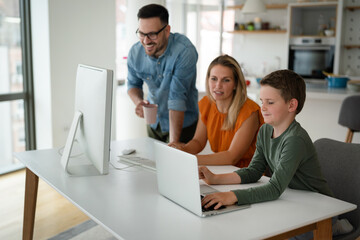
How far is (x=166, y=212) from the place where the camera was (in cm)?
138

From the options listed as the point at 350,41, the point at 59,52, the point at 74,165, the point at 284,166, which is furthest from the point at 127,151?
the point at 350,41

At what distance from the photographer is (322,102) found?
4281 millimetres

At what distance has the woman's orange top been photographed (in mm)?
2045

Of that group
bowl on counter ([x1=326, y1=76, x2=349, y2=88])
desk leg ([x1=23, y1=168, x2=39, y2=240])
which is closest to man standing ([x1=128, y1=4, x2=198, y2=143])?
desk leg ([x1=23, y1=168, x2=39, y2=240])

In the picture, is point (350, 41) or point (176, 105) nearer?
point (176, 105)

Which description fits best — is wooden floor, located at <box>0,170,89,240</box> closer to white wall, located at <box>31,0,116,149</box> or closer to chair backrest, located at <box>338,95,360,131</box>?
white wall, located at <box>31,0,116,149</box>

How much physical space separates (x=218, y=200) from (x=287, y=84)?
0.52 metres

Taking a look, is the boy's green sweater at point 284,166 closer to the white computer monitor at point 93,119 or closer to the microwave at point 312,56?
the white computer monitor at point 93,119

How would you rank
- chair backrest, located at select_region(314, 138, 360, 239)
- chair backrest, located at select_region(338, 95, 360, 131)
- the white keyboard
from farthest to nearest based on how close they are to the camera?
chair backrest, located at select_region(338, 95, 360, 131) → the white keyboard → chair backrest, located at select_region(314, 138, 360, 239)

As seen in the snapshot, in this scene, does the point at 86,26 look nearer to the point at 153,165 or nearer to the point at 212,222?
the point at 153,165

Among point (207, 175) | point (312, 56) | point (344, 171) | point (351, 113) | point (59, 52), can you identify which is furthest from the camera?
point (312, 56)

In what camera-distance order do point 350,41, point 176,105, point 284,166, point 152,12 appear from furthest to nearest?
point 350,41 → point 176,105 → point 152,12 → point 284,166

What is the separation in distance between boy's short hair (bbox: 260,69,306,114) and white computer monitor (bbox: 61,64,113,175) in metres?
0.61

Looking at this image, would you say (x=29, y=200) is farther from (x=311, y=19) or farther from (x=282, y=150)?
(x=311, y=19)
